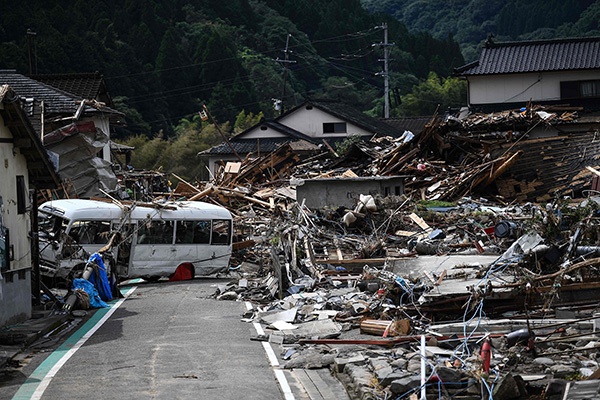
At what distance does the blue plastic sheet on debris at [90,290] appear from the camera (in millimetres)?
22375

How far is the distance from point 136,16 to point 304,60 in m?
21.3

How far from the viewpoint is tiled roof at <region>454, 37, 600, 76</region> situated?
53.6 m

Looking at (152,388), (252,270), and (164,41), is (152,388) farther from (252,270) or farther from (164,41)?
(164,41)

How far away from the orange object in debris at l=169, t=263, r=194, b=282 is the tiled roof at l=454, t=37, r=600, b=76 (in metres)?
28.6

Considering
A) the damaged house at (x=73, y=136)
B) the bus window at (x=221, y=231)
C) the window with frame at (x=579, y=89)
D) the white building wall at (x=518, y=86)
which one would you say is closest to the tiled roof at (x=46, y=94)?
the damaged house at (x=73, y=136)

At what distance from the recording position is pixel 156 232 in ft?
95.7

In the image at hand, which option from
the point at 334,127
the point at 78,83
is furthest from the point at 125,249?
the point at 334,127

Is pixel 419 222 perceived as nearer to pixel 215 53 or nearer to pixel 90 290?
pixel 90 290

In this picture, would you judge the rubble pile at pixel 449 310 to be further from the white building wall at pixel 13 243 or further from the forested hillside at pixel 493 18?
the forested hillside at pixel 493 18

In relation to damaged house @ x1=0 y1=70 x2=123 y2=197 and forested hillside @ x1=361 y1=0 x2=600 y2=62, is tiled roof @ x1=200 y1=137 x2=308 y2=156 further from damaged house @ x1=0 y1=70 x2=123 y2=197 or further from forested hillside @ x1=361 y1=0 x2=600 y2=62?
forested hillside @ x1=361 y1=0 x2=600 y2=62

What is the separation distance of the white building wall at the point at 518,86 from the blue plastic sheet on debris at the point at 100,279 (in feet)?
116

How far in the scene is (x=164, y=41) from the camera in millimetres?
87125

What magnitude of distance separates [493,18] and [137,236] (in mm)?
130992

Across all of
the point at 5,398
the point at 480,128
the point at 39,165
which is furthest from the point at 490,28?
the point at 5,398
